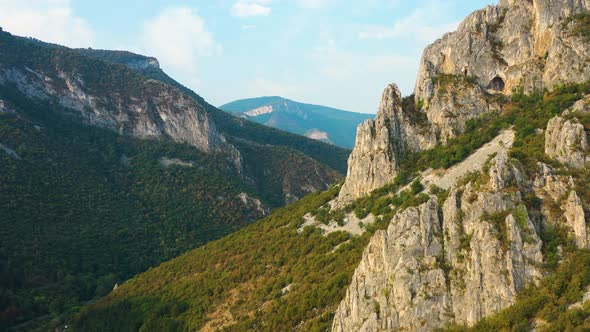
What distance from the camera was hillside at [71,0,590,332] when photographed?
111 feet

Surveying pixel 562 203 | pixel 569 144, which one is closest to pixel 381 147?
pixel 569 144

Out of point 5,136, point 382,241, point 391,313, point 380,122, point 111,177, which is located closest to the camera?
point 391,313

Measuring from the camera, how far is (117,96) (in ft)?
597

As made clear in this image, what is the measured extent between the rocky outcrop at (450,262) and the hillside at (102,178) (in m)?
59.1

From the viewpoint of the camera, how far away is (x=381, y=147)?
214ft

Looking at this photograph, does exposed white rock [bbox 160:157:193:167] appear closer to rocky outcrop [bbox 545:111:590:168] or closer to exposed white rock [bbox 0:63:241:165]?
exposed white rock [bbox 0:63:241:165]

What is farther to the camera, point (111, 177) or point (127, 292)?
point (111, 177)

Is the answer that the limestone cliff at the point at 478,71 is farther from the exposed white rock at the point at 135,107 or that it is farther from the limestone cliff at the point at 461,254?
the exposed white rock at the point at 135,107

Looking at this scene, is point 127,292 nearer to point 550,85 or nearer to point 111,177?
point 550,85

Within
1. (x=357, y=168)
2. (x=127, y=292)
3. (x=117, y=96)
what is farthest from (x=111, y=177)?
(x=357, y=168)

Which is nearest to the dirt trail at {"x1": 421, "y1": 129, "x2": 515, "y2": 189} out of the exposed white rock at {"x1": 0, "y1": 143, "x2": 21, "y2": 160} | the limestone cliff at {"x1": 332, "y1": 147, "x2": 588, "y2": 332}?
the limestone cliff at {"x1": 332, "y1": 147, "x2": 588, "y2": 332}

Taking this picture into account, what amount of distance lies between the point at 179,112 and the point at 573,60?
5968 inches

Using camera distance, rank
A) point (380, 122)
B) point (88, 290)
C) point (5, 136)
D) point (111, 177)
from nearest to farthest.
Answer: point (380, 122) → point (88, 290) → point (5, 136) → point (111, 177)

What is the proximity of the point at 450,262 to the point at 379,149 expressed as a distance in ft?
99.5
